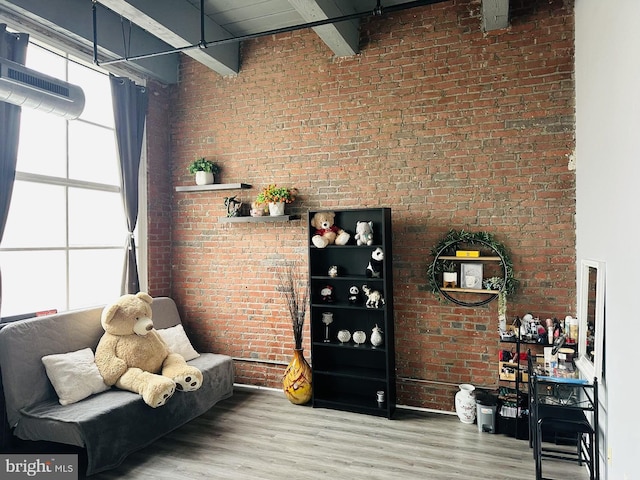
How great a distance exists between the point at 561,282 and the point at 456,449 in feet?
5.53

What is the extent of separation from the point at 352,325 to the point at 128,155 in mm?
3008

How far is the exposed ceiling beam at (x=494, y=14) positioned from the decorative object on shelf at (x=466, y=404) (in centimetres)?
328

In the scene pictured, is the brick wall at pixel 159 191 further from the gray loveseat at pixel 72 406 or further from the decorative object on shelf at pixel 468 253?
the decorative object on shelf at pixel 468 253

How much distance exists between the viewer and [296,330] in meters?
4.49

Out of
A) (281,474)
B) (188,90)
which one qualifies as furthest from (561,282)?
(188,90)

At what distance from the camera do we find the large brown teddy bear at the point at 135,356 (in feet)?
11.5

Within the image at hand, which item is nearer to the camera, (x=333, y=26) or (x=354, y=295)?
(x=333, y=26)

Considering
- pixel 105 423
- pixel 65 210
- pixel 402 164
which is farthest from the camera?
pixel 402 164

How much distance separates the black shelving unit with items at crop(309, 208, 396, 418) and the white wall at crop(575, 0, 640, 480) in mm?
1725

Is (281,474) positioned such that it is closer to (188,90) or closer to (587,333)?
(587,333)

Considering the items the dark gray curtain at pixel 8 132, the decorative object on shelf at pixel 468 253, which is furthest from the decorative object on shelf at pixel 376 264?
the dark gray curtain at pixel 8 132

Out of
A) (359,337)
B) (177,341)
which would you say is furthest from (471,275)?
(177,341)

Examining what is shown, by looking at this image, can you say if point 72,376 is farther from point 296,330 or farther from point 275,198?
point 275,198

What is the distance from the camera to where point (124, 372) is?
141 inches
